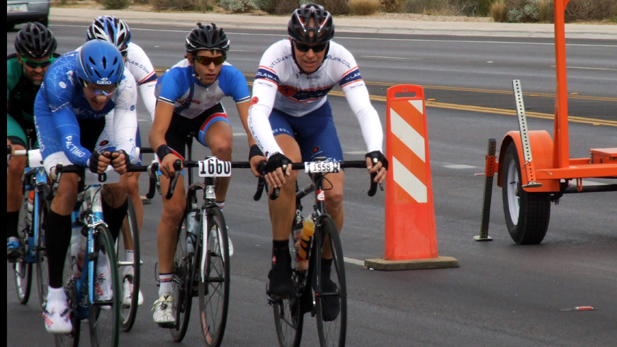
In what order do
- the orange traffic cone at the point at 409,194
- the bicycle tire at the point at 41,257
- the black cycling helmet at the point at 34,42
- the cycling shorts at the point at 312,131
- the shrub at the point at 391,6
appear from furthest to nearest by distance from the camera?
the shrub at the point at 391,6 → the orange traffic cone at the point at 409,194 → the black cycling helmet at the point at 34,42 → the bicycle tire at the point at 41,257 → the cycling shorts at the point at 312,131

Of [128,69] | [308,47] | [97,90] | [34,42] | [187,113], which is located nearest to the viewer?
[97,90]

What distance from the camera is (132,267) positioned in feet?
21.4

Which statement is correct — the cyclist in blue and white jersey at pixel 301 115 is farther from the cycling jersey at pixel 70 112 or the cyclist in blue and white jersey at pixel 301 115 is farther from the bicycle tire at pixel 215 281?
the cycling jersey at pixel 70 112

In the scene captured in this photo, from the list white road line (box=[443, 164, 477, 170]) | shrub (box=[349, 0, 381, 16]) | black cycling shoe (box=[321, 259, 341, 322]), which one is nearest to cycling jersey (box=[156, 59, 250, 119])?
black cycling shoe (box=[321, 259, 341, 322])

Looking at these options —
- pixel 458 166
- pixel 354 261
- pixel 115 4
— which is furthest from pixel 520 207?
pixel 115 4

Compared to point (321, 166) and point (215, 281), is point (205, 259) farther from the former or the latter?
point (321, 166)

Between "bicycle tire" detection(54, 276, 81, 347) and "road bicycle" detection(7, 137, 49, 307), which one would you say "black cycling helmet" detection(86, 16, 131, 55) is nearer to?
"road bicycle" detection(7, 137, 49, 307)

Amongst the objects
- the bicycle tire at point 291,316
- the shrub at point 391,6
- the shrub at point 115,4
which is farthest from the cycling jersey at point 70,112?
the shrub at point 115,4

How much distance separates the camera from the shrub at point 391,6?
41.4 m

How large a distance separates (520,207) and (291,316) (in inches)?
141

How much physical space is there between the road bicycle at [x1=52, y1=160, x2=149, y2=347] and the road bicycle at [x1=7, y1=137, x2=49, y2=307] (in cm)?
91

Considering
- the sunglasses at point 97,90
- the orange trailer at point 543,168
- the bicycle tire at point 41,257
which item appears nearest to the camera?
the sunglasses at point 97,90

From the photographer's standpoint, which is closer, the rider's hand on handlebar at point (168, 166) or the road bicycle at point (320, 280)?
the road bicycle at point (320, 280)

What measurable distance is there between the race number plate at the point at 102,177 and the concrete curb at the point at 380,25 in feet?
84.9
